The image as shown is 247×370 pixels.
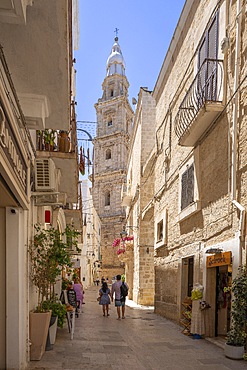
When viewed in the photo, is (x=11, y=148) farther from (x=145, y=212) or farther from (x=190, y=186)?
(x=145, y=212)

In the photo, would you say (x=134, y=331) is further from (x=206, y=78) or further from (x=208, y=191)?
(x=206, y=78)

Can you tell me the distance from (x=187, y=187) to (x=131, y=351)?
4867 mm

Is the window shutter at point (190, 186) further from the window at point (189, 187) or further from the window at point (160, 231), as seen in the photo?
the window at point (160, 231)

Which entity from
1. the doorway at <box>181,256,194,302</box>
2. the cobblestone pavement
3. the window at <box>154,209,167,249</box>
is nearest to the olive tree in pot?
the cobblestone pavement

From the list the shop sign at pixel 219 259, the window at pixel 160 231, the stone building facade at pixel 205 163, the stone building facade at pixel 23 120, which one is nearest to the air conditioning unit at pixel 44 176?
the stone building facade at pixel 23 120

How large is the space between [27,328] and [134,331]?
15.8 feet

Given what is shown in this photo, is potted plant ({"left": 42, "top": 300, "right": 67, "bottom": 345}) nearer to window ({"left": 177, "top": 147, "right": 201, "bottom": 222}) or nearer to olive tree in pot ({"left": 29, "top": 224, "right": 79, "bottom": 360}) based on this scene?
olive tree in pot ({"left": 29, "top": 224, "right": 79, "bottom": 360})

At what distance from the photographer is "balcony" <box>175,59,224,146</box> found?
8.38m

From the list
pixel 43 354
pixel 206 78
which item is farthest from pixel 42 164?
pixel 206 78

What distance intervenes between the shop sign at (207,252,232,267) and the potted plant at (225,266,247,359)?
30.1 inches

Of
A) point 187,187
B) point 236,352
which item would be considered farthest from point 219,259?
point 187,187

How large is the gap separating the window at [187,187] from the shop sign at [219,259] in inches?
80.7

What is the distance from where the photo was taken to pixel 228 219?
310 inches

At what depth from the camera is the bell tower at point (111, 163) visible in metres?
47.8
